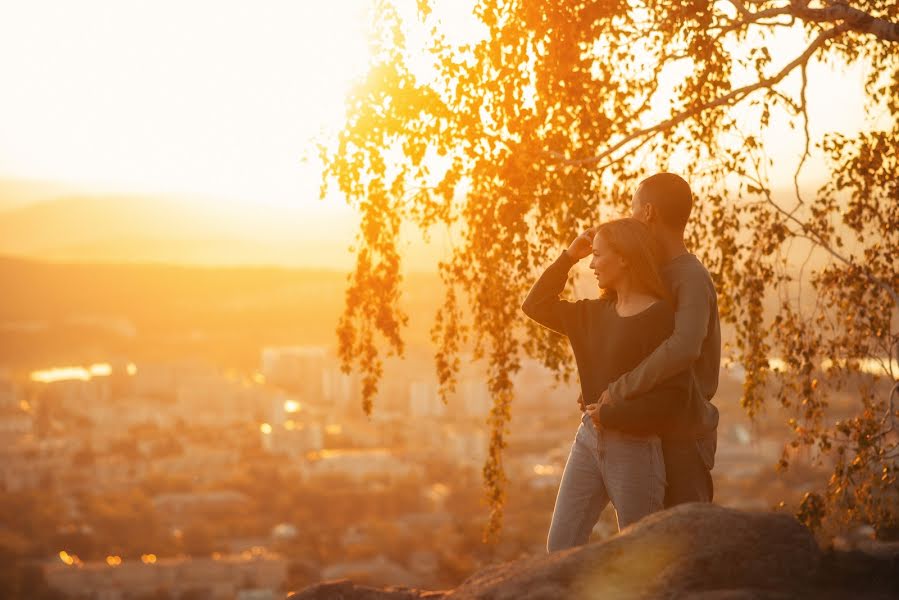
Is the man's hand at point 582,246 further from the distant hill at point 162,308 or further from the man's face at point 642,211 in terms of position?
the distant hill at point 162,308

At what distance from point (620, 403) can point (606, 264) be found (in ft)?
1.68

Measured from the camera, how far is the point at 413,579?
90.3 feet

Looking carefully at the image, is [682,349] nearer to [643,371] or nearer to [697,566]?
[643,371]

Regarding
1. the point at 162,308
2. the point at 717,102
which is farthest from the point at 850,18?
the point at 162,308

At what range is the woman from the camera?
429 centimetres

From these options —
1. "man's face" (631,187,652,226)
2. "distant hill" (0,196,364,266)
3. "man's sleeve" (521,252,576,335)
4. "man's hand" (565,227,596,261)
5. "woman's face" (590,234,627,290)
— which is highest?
"distant hill" (0,196,364,266)

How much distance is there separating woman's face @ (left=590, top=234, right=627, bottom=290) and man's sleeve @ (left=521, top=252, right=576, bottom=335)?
33cm

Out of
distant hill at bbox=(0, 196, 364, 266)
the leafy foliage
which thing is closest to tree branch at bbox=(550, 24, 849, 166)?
the leafy foliage

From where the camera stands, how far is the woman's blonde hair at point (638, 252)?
4.34m

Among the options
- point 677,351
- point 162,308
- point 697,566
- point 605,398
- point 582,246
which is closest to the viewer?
point 697,566

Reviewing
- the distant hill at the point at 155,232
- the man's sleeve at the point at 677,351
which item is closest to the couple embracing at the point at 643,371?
the man's sleeve at the point at 677,351

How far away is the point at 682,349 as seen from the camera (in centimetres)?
417

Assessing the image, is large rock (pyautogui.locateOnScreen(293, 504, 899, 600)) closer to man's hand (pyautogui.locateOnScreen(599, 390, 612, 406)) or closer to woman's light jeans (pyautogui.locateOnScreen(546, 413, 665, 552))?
woman's light jeans (pyautogui.locateOnScreen(546, 413, 665, 552))

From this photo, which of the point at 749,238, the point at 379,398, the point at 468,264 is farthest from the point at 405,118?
the point at 379,398
